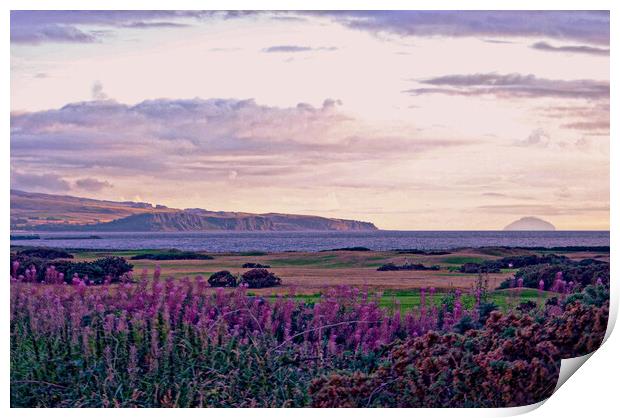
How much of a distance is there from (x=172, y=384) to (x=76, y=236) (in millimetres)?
1770

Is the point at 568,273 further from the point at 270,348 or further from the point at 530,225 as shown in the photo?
the point at 270,348

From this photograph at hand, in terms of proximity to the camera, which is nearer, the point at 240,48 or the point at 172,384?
the point at 172,384

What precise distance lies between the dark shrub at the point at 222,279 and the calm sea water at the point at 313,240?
0.25 meters

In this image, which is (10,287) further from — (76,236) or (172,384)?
(172,384)

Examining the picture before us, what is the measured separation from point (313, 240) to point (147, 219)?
1.56m

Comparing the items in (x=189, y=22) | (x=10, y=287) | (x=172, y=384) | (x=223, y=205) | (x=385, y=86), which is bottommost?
(x=172, y=384)

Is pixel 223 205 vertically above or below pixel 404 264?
above

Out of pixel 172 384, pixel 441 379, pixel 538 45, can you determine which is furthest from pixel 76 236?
pixel 538 45

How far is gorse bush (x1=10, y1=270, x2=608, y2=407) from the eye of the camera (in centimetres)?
712

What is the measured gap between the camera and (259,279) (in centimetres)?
775

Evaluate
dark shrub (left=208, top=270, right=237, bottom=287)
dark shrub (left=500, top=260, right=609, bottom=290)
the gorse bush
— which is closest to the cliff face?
dark shrub (left=208, top=270, right=237, bottom=287)

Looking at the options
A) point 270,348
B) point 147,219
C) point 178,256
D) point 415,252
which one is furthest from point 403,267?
point 147,219

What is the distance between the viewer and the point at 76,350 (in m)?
7.28

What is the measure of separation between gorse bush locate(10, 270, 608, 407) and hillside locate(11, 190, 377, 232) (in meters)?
0.58
